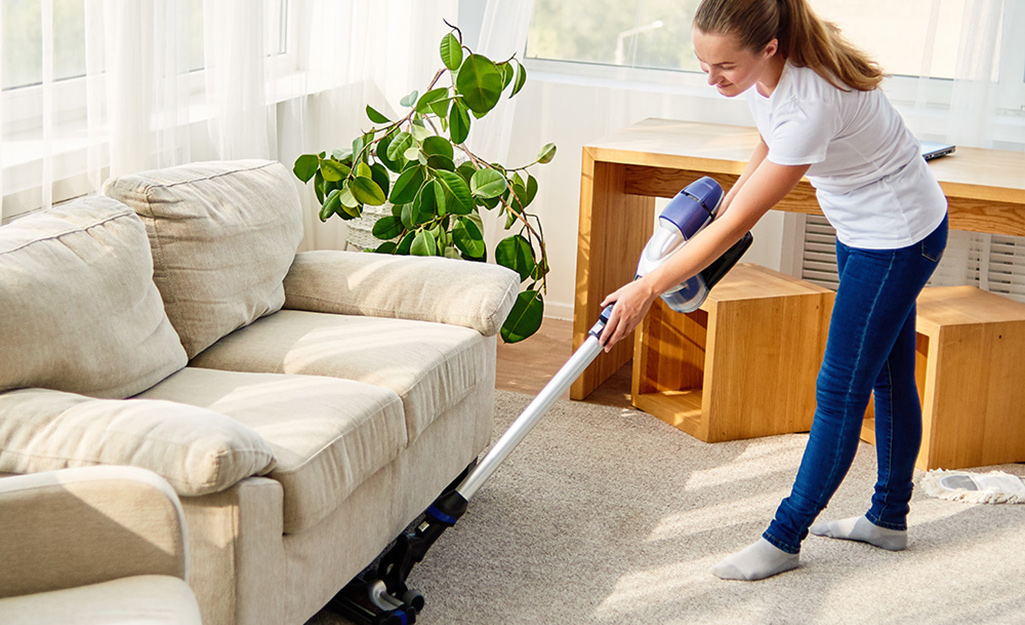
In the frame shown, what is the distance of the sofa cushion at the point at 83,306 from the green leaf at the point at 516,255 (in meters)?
1.16

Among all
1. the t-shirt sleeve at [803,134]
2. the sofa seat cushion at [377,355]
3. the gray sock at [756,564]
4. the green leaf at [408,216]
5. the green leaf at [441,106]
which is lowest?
the gray sock at [756,564]

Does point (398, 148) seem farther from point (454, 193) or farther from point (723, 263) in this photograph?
point (723, 263)

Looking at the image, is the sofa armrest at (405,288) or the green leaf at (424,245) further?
the green leaf at (424,245)

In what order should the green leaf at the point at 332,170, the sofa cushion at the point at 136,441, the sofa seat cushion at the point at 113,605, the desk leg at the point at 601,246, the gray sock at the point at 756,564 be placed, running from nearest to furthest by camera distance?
the sofa seat cushion at the point at 113,605 < the sofa cushion at the point at 136,441 < the gray sock at the point at 756,564 < the green leaf at the point at 332,170 < the desk leg at the point at 601,246

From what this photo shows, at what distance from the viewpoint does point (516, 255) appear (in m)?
3.06

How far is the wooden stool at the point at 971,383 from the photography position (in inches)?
106

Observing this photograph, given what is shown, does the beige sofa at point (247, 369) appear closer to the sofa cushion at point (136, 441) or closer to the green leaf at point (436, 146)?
the sofa cushion at point (136, 441)

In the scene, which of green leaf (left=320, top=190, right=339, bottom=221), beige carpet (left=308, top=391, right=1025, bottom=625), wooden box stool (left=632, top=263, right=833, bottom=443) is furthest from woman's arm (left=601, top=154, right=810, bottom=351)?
green leaf (left=320, top=190, right=339, bottom=221)

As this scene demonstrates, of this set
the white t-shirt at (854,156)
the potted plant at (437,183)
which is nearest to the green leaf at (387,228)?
the potted plant at (437,183)

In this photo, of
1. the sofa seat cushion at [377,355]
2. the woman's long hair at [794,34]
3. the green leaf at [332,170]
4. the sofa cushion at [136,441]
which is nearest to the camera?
the sofa cushion at [136,441]

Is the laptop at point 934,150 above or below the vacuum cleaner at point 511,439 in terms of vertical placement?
above

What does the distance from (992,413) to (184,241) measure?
1979 mm

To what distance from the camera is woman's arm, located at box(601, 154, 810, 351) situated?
72.2 inches

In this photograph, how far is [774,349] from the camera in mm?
2904
